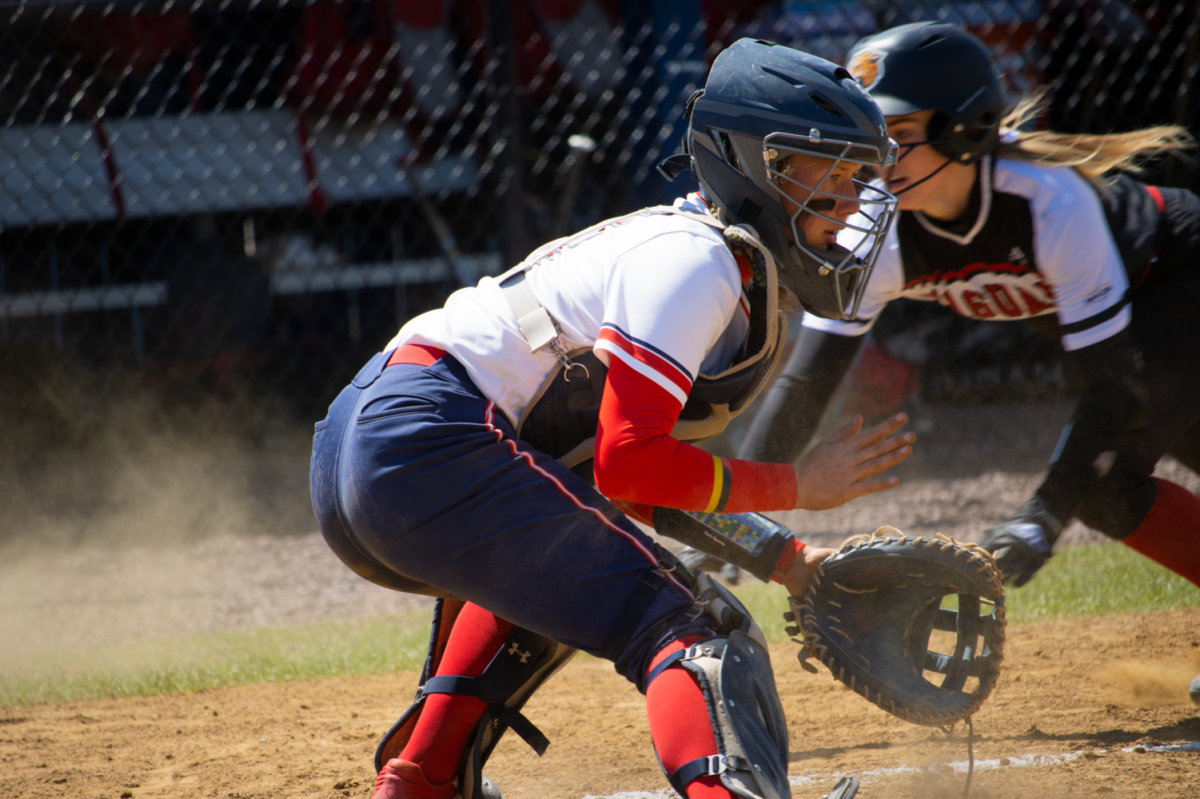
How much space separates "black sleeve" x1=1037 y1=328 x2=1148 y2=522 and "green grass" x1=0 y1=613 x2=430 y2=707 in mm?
2213

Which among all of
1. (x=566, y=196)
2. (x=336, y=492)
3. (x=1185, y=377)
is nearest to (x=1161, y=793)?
(x=1185, y=377)

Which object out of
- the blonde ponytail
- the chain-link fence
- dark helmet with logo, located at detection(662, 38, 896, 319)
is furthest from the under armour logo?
the chain-link fence

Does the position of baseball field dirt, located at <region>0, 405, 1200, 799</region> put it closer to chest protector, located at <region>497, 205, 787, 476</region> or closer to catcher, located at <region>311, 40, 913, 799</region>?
catcher, located at <region>311, 40, 913, 799</region>

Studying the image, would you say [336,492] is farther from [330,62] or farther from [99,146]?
[99,146]

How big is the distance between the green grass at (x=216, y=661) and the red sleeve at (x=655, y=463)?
220cm

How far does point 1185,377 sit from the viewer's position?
2.74m

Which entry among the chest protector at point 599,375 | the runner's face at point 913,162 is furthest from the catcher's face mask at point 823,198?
the runner's face at point 913,162

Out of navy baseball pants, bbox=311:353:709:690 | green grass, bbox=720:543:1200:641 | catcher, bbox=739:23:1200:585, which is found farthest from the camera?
green grass, bbox=720:543:1200:641

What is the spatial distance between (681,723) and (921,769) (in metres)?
1.11

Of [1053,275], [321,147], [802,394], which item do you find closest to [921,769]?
[802,394]

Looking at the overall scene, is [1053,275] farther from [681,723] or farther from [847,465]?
[681,723]

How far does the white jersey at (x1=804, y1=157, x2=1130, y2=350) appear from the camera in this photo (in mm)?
2750

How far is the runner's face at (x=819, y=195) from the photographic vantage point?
1.97 meters

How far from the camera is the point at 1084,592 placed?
4.11 m
